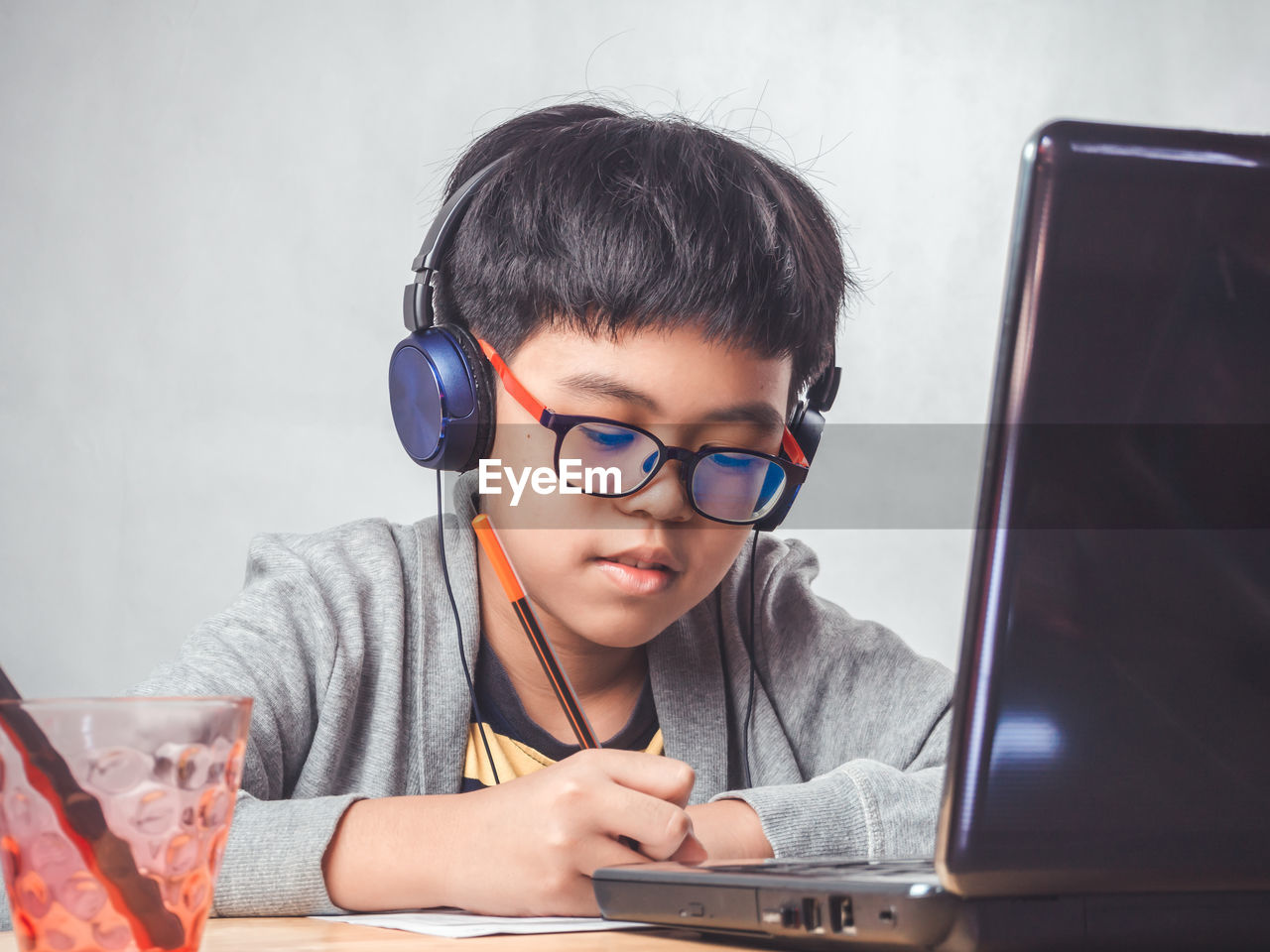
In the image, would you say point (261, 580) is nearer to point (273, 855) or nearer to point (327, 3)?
point (273, 855)

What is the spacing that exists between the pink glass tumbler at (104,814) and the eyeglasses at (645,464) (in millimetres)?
518

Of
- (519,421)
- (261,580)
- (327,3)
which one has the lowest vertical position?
(261,580)

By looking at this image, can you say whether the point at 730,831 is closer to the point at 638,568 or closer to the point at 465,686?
the point at 638,568

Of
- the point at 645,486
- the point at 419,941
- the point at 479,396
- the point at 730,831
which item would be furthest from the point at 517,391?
the point at 419,941

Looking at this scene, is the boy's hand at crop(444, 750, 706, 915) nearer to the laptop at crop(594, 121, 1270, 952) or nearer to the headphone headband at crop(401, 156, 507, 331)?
the laptop at crop(594, 121, 1270, 952)

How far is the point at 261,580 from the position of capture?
40.0 inches

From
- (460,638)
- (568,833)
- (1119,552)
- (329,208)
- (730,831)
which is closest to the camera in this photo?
(1119,552)

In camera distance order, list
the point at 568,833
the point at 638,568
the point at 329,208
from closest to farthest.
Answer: the point at 568,833 → the point at 638,568 → the point at 329,208

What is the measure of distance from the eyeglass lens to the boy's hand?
0.96ft

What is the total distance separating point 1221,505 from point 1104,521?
0.04 m

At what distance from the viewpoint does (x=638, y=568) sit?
0.92m

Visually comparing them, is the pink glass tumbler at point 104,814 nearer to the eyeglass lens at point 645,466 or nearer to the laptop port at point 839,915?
the laptop port at point 839,915

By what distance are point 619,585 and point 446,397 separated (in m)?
0.19

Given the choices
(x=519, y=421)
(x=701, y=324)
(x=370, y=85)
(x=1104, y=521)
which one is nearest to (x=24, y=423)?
(x=370, y=85)
